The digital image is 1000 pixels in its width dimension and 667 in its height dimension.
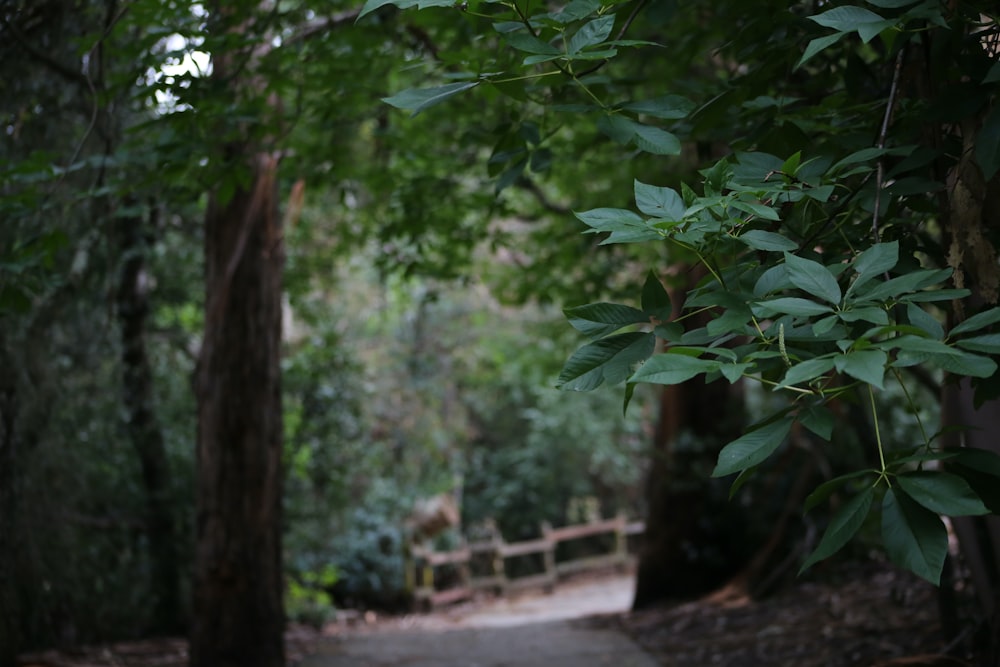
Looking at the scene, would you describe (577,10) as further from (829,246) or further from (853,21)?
(829,246)

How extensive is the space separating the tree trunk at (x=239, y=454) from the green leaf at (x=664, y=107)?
4166 mm

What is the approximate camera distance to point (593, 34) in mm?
2002

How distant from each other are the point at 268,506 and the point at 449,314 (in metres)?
11.3

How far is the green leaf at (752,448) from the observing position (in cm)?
156

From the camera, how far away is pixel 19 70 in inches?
189

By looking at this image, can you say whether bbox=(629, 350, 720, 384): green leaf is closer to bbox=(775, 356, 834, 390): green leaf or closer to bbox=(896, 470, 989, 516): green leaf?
bbox=(775, 356, 834, 390): green leaf

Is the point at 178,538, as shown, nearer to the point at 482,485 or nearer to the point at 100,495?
the point at 100,495

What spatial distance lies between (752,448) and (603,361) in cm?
32

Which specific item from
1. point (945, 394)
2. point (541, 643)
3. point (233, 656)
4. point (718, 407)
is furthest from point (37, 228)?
point (718, 407)

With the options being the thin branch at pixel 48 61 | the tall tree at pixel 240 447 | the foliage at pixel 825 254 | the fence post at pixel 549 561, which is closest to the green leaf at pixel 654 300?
the foliage at pixel 825 254

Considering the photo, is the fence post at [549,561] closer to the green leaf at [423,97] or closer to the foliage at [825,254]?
the foliage at [825,254]

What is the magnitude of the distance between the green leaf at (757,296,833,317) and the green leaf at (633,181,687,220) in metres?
0.27

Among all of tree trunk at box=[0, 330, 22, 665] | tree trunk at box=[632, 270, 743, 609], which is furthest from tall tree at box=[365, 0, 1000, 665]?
tree trunk at box=[632, 270, 743, 609]

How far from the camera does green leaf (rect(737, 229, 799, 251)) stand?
1.77m
